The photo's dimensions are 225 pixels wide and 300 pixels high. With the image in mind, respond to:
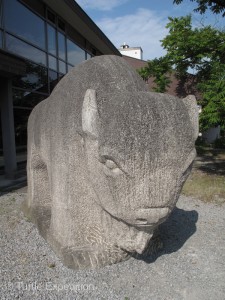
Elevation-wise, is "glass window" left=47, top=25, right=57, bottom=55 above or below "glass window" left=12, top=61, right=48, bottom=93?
above

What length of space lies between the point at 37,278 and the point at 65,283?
0.32m

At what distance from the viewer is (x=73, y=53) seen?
1368 cm

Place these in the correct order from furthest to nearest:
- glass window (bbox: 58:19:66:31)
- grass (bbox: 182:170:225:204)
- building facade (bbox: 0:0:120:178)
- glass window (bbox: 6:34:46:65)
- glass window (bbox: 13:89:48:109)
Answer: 1. glass window (bbox: 58:19:66:31)
2. glass window (bbox: 13:89:48:109)
3. glass window (bbox: 6:34:46:65)
4. building facade (bbox: 0:0:120:178)
5. grass (bbox: 182:170:225:204)

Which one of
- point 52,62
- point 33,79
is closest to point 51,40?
point 52,62

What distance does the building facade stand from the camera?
8.36 metres

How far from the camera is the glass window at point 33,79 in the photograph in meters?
9.41

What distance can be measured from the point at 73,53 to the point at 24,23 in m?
4.29

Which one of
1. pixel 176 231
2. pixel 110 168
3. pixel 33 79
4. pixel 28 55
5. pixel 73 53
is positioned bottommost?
pixel 176 231

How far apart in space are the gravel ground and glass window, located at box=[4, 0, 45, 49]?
268 inches

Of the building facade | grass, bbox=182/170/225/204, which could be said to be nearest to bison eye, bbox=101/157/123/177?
grass, bbox=182/170/225/204

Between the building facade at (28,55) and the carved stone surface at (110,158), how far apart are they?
4.99 m

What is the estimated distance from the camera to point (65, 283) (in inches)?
113

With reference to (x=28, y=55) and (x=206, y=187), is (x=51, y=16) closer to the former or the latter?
(x=28, y=55)

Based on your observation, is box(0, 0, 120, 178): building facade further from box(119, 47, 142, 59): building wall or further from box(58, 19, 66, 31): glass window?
box(119, 47, 142, 59): building wall
